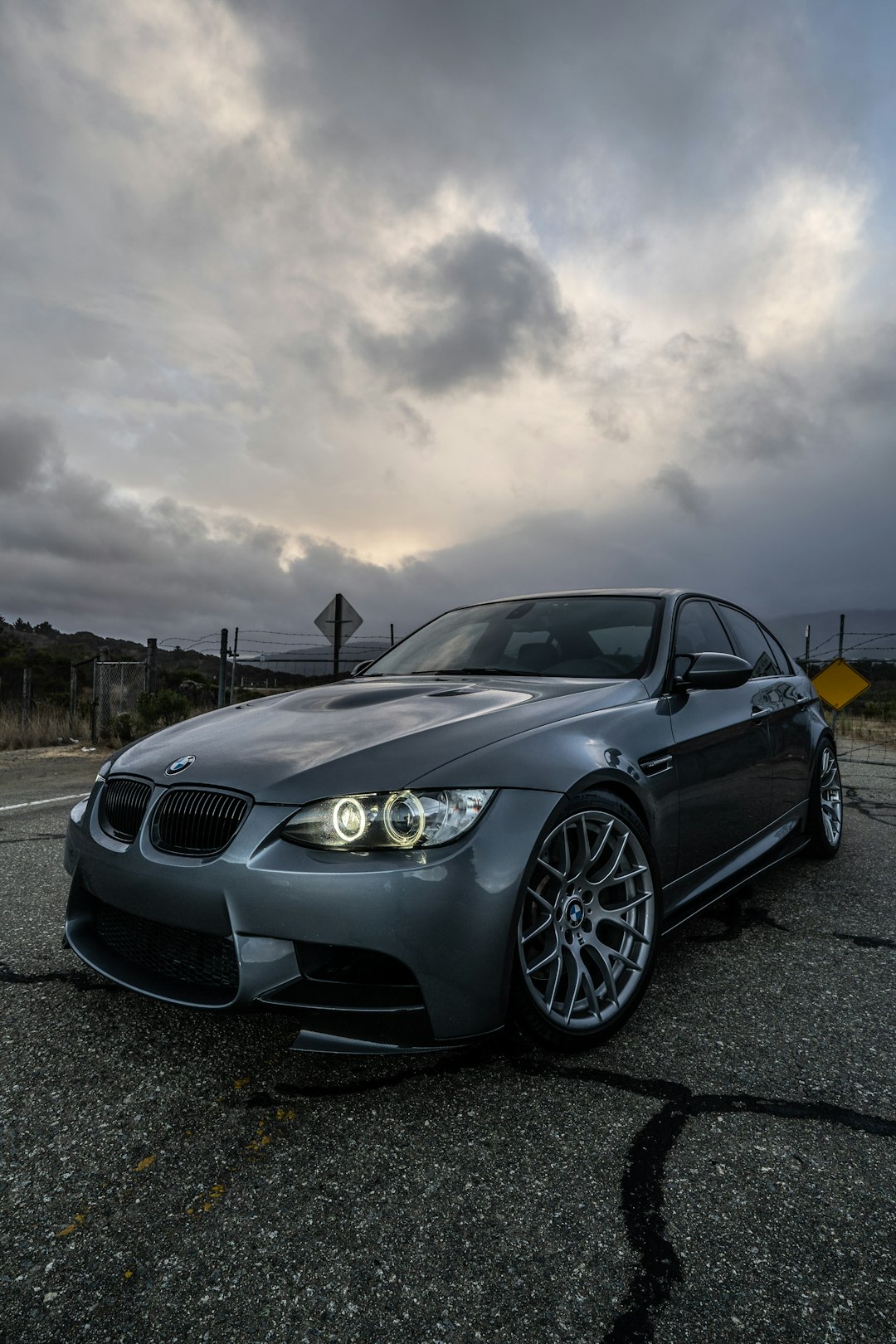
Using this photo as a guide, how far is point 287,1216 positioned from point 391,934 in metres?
0.58

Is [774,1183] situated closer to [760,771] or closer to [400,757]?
[400,757]

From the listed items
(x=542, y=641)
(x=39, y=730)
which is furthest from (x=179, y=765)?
(x=39, y=730)

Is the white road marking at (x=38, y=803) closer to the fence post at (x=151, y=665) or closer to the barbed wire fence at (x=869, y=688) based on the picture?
the fence post at (x=151, y=665)

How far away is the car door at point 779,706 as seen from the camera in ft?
12.5

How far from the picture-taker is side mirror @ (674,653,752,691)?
295 cm

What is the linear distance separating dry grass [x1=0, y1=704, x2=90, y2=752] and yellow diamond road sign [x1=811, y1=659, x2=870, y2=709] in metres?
12.5

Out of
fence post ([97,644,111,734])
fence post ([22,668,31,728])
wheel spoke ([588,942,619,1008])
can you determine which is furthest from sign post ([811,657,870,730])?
fence post ([22,668,31,728])

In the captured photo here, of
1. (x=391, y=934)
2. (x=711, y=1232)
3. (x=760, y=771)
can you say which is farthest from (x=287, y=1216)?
(x=760, y=771)

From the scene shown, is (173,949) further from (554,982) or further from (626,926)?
(626,926)

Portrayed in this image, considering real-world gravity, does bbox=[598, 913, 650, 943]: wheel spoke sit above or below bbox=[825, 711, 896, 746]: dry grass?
above

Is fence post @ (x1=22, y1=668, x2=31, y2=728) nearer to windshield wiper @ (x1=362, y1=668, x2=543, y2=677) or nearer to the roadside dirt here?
the roadside dirt

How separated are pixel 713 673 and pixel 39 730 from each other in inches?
574

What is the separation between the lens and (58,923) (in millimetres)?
3326

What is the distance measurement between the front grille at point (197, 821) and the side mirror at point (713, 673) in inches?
68.2
